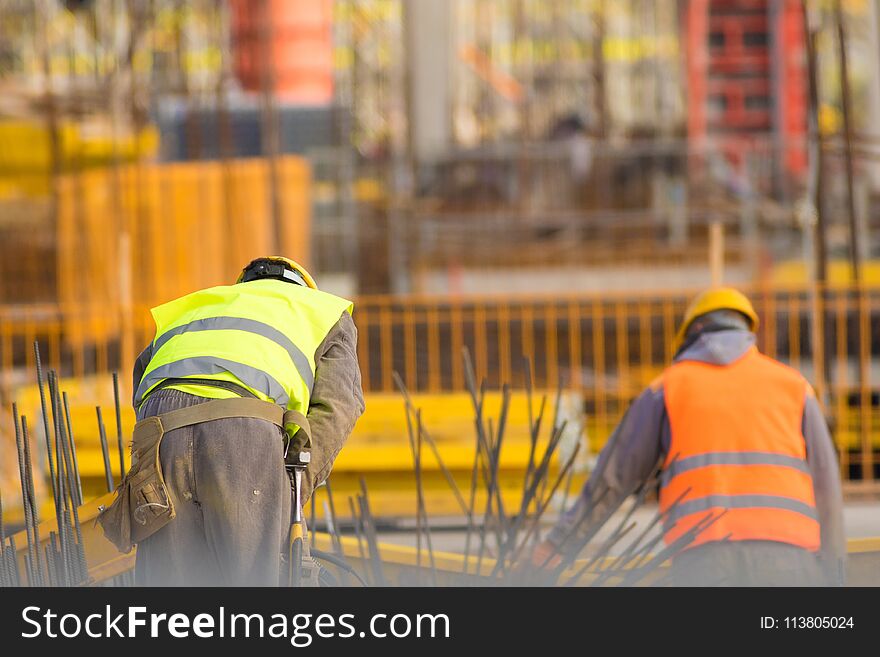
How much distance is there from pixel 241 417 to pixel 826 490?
82.2 inches

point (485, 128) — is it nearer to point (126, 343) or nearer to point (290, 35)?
point (290, 35)

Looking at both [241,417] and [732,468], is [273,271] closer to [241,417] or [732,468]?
[241,417]

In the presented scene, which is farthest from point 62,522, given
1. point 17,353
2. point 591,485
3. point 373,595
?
point 17,353

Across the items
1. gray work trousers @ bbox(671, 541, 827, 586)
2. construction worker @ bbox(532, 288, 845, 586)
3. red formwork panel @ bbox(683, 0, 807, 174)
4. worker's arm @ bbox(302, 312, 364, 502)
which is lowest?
gray work trousers @ bbox(671, 541, 827, 586)

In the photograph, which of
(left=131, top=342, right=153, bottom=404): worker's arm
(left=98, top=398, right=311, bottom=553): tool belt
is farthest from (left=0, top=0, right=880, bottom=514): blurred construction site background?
(left=98, top=398, right=311, bottom=553): tool belt

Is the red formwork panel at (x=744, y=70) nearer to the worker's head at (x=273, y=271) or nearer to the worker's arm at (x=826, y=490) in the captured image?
the worker's arm at (x=826, y=490)

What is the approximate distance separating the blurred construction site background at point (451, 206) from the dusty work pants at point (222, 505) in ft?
13.7

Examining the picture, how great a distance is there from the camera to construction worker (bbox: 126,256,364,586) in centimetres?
358

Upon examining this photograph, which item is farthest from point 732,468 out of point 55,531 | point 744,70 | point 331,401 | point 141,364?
point 744,70

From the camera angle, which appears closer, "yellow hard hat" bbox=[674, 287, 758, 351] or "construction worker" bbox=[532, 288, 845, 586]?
"construction worker" bbox=[532, 288, 845, 586]

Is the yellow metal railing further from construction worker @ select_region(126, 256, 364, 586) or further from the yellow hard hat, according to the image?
construction worker @ select_region(126, 256, 364, 586)

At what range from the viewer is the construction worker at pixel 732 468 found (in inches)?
174

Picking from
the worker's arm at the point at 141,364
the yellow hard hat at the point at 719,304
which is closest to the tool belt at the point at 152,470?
the worker's arm at the point at 141,364

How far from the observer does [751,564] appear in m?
4.39
